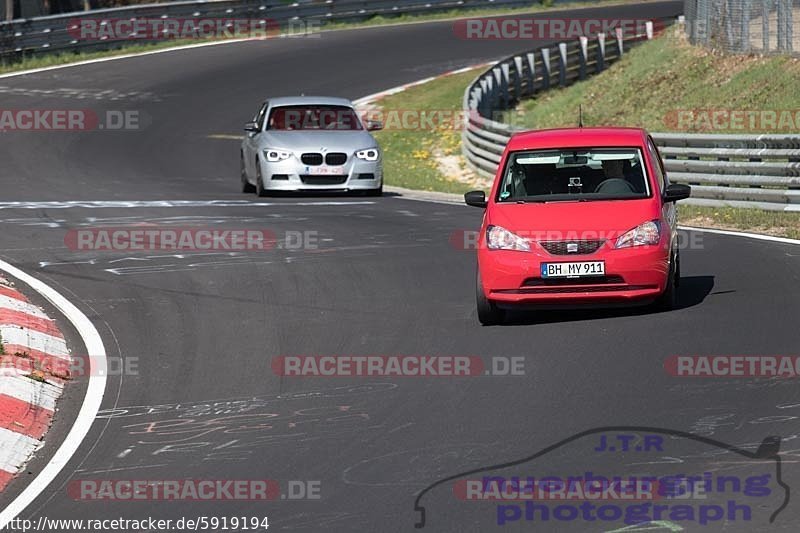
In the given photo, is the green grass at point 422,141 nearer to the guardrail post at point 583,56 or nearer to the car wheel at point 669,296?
the guardrail post at point 583,56

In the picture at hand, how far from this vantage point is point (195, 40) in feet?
156

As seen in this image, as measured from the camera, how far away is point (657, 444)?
331 inches

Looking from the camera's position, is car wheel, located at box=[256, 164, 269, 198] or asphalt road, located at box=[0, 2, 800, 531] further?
car wheel, located at box=[256, 164, 269, 198]

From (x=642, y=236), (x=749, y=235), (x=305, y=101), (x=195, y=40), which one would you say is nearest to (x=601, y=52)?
(x=195, y=40)

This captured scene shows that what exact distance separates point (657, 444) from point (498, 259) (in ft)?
12.9

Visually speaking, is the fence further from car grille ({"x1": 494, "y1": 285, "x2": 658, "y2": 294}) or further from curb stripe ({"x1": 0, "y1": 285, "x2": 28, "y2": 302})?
curb stripe ({"x1": 0, "y1": 285, "x2": 28, "y2": 302})

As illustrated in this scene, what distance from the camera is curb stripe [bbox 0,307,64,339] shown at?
12.1m

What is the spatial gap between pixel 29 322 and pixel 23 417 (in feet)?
9.24

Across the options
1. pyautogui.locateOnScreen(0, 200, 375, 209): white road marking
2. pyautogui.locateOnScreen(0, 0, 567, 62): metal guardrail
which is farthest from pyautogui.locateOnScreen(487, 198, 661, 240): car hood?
pyautogui.locateOnScreen(0, 0, 567, 62): metal guardrail

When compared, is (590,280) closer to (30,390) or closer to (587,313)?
(587,313)

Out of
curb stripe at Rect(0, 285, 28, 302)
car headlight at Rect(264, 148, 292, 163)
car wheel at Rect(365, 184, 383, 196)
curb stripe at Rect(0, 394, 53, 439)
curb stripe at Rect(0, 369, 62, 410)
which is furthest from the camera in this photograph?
car wheel at Rect(365, 184, 383, 196)

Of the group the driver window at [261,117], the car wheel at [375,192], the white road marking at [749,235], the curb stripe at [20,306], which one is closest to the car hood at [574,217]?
the curb stripe at [20,306]

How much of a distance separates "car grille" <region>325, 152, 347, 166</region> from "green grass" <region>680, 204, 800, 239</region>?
17.7 feet

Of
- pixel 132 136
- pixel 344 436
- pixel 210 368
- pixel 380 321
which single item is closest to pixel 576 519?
pixel 344 436
